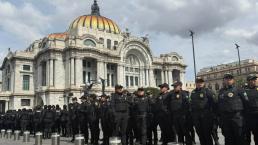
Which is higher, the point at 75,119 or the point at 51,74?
the point at 51,74

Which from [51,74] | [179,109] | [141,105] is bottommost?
[179,109]

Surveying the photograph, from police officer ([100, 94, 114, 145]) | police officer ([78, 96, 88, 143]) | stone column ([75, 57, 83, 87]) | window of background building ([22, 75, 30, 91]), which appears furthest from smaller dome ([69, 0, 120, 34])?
police officer ([100, 94, 114, 145])

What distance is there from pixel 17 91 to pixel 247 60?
191ft

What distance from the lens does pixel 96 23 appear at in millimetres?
60781

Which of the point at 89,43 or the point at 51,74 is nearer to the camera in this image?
the point at 51,74

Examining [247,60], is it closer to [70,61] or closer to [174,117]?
[70,61]

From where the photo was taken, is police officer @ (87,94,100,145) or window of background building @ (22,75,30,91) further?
window of background building @ (22,75,30,91)

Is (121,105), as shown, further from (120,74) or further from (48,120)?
(120,74)

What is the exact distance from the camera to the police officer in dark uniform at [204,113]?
8000 mm

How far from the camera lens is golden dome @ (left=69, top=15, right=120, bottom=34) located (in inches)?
2340

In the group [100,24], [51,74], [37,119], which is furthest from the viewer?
[100,24]

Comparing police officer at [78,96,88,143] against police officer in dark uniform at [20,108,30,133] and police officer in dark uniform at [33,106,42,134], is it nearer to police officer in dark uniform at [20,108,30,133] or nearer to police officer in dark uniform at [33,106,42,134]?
police officer in dark uniform at [33,106,42,134]

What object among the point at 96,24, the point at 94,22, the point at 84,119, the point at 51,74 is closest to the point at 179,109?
the point at 84,119

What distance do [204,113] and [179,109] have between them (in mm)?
1254
